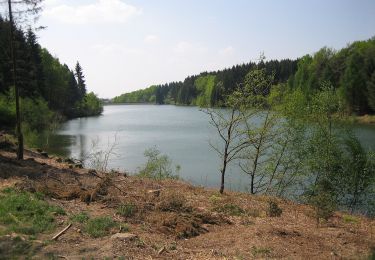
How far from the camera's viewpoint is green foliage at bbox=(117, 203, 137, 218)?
11.6 m

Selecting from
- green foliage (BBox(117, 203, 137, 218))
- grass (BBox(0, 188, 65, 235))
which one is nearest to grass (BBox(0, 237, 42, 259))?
grass (BBox(0, 188, 65, 235))

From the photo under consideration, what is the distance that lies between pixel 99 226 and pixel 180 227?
2.27 meters

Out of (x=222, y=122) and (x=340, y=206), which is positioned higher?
(x=222, y=122)

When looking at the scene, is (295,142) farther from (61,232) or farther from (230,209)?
(61,232)

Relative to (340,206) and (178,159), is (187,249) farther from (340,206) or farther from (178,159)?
(178,159)

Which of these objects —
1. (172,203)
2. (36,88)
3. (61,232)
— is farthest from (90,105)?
(61,232)

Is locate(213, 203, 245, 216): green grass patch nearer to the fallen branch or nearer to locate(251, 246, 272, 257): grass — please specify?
locate(251, 246, 272, 257): grass

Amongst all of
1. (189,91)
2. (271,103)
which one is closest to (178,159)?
(271,103)

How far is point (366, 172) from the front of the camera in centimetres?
1920

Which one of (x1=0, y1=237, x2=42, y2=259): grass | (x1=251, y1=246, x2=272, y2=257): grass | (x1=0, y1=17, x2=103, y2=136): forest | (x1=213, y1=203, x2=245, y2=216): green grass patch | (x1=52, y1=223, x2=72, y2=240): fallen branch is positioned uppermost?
(x1=0, y1=17, x2=103, y2=136): forest

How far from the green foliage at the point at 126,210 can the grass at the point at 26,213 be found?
1.67 meters

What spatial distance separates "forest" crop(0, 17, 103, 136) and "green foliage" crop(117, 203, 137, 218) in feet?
36.5

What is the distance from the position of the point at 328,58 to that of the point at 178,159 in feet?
202

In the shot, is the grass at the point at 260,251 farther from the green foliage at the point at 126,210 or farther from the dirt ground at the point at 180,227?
the green foliage at the point at 126,210
